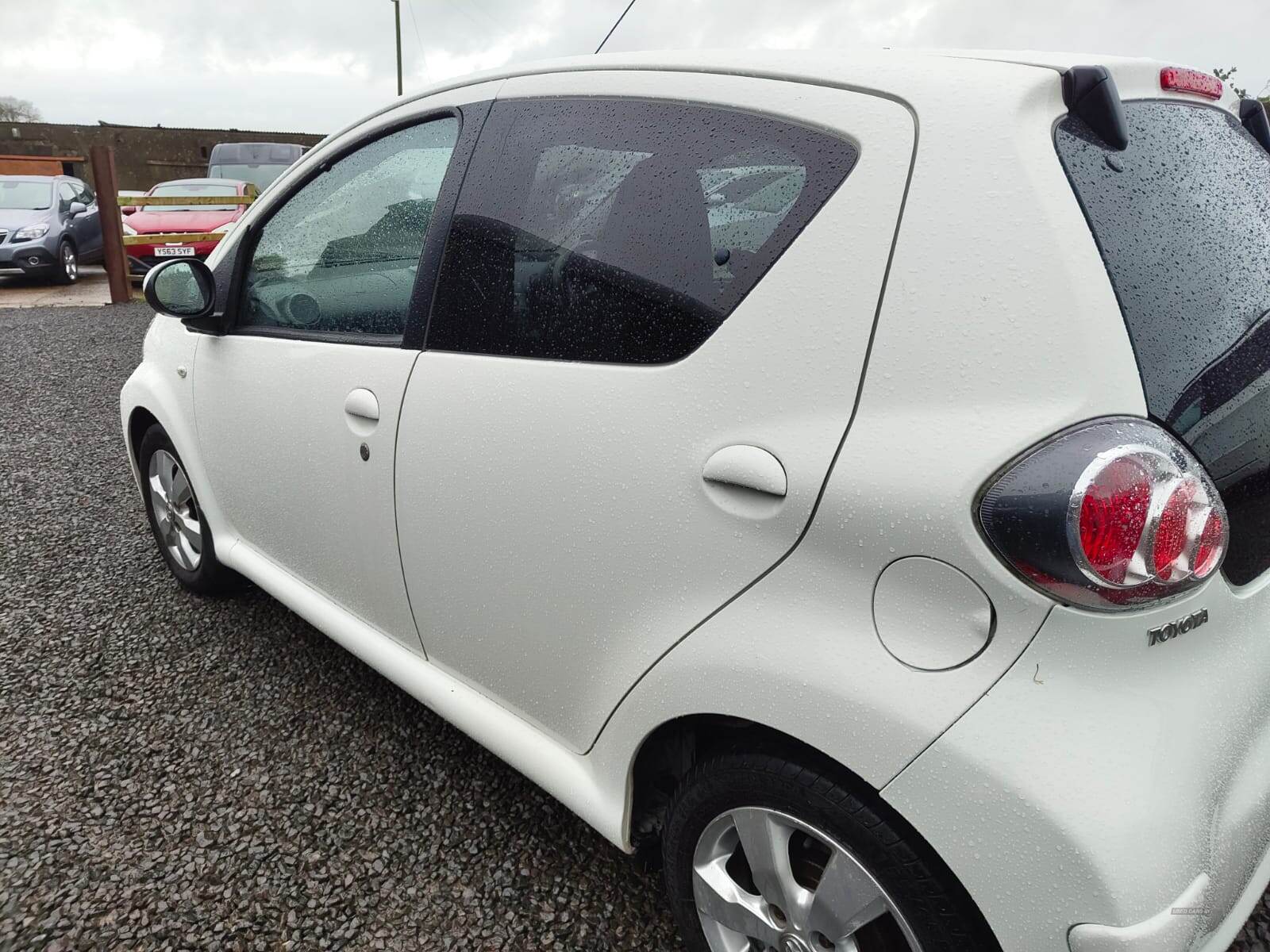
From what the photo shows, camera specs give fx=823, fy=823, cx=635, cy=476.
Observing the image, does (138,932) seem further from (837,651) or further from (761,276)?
(761,276)

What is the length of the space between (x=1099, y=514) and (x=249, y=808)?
6.38 feet

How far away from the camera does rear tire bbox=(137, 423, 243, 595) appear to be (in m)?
2.79

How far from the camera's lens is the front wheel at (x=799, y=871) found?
1.08 meters

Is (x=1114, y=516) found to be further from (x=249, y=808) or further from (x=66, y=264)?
(x=66, y=264)

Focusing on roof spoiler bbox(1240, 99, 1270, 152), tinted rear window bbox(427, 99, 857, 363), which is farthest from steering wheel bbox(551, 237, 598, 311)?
roof spoiler bbox(1240, 99, 1270, 152)

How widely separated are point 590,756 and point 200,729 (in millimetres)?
1355

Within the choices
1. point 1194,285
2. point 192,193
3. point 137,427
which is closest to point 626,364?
point 1194,285

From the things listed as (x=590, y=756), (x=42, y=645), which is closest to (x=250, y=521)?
(x=42, y=645)

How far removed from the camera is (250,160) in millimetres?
13992

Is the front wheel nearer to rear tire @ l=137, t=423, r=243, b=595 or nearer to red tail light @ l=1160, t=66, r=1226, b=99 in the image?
red tail light @ l=1160, t=66, r=1226, b=99

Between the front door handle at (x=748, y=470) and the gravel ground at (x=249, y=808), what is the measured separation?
104 cm

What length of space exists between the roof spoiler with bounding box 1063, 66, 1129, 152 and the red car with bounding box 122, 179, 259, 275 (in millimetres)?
10063

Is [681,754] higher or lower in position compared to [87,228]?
higher

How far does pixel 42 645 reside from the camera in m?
2.68
